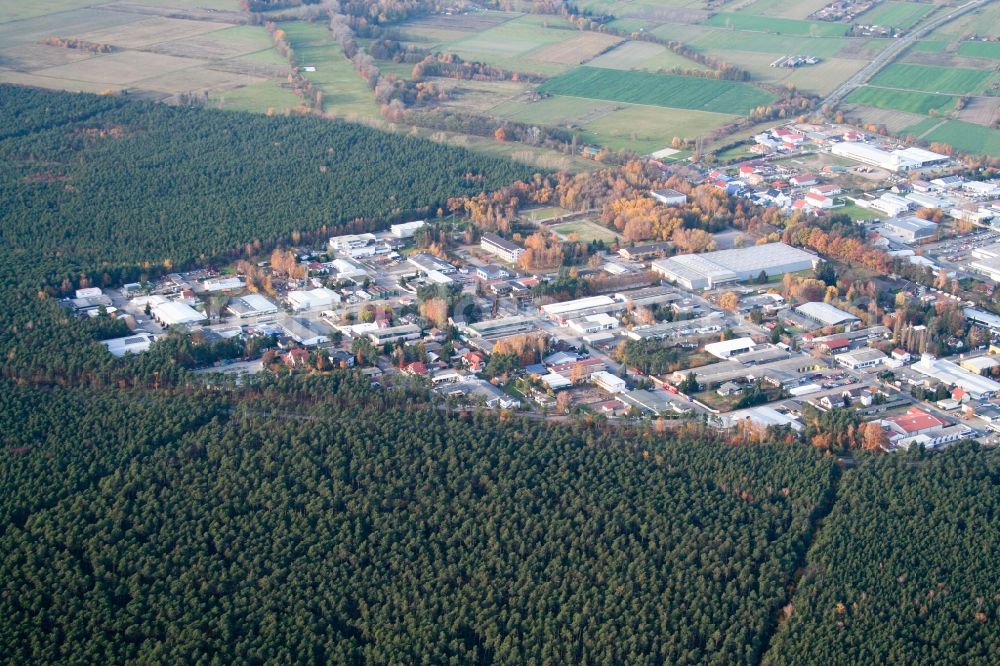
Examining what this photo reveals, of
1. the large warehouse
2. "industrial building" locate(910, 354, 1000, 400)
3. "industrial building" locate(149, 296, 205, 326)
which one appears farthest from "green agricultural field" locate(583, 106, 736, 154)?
"industrial building" locate(149, 296, 205, 326)

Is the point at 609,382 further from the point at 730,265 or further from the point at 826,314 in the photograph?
the point at 730,265

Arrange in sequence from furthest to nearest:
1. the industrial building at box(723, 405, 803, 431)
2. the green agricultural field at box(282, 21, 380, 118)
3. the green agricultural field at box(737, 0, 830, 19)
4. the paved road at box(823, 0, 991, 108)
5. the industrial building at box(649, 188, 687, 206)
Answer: the green agricultural field at box(737, 0, 830, 19) < the paved road at box(823, 0, 991, 108) < the green agricultural field at box(282, 21, 380, 118) < the industrial building at box(649, 188, 687, 206) < the industrial building at box(723, 405, 803, 431)

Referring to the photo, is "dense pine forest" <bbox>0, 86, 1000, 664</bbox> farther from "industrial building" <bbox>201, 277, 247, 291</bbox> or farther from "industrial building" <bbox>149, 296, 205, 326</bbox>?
"industrial building" <bbox>201, 277, 247, 291</bbox>

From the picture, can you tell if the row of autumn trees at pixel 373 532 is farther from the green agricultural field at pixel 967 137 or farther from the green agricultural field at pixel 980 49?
the green agricultural field at pixel 980 49

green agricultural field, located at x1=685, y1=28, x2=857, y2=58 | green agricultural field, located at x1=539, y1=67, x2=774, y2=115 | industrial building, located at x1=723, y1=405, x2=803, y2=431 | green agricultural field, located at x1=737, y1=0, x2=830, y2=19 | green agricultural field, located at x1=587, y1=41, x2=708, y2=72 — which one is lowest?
industrial building, located at x1=723, y1=405, x2=803, y2=431

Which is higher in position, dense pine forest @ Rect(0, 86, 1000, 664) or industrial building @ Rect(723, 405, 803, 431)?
dense pine forest @ Rect(0, 86, 1000, 664)

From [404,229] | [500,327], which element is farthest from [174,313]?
[404,229]

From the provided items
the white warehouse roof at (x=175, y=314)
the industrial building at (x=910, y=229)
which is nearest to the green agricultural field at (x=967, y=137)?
the industrial building at (x=910, y=229)
